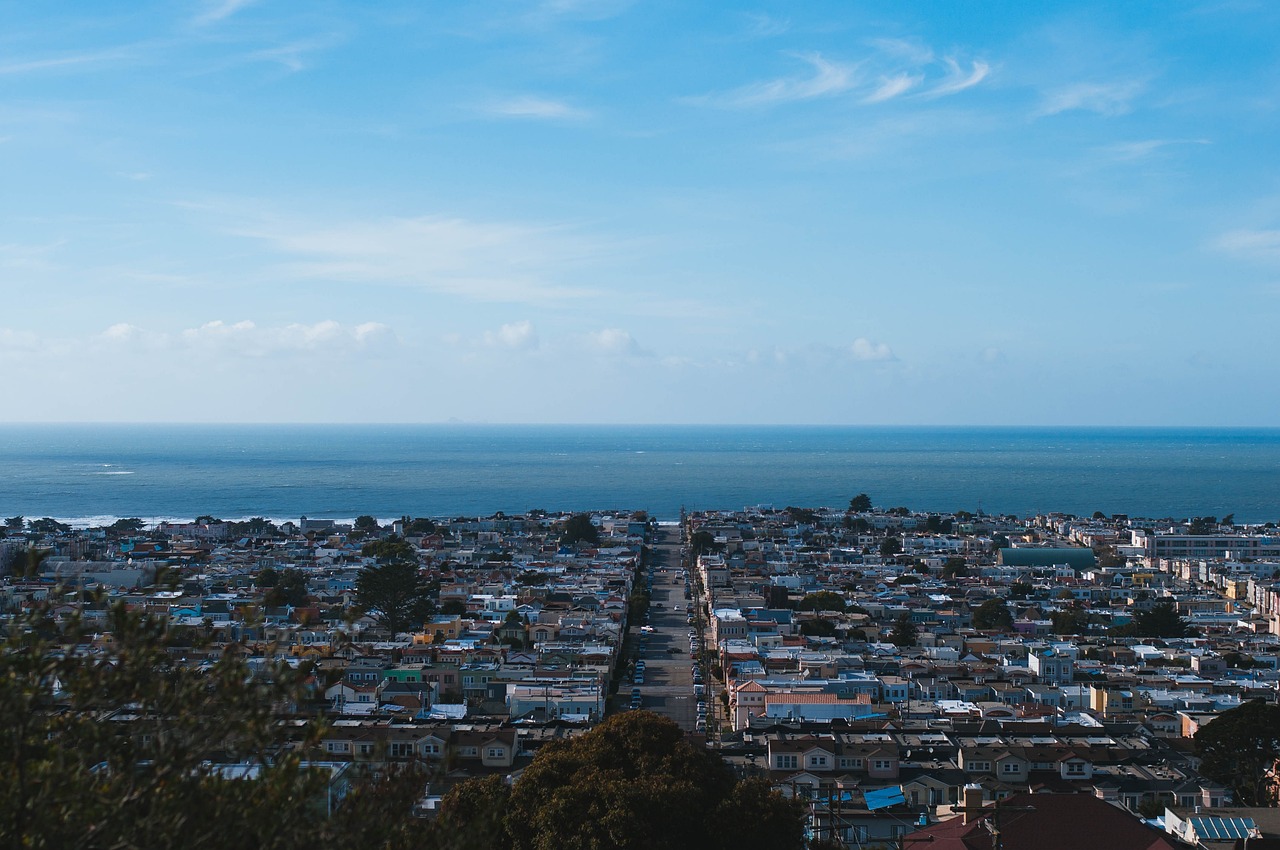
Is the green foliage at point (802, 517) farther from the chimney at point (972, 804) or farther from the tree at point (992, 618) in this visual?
the chimney at point (972, 804)

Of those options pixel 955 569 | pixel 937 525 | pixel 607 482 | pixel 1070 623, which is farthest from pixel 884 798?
pixel 607 482

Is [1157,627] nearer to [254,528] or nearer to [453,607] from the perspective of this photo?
[453,607]

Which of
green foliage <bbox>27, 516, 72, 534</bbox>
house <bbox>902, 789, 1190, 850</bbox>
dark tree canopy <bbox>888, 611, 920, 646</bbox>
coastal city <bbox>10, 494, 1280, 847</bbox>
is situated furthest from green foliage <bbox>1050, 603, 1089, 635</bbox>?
green foliage <bbox>27, 516, 72, 534</bbox>

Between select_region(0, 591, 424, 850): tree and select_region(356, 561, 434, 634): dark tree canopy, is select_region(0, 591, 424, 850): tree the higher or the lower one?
the higher one

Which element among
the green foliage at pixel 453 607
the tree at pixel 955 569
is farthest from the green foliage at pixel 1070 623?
the green foliage at pixel 453 607

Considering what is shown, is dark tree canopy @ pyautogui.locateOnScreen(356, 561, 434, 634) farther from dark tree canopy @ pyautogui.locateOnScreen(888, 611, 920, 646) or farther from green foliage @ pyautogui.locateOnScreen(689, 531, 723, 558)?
green foliage @ pyautogui.locateOnScreen(689, 531, 723, 558)

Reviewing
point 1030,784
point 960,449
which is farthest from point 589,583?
point 960,449
